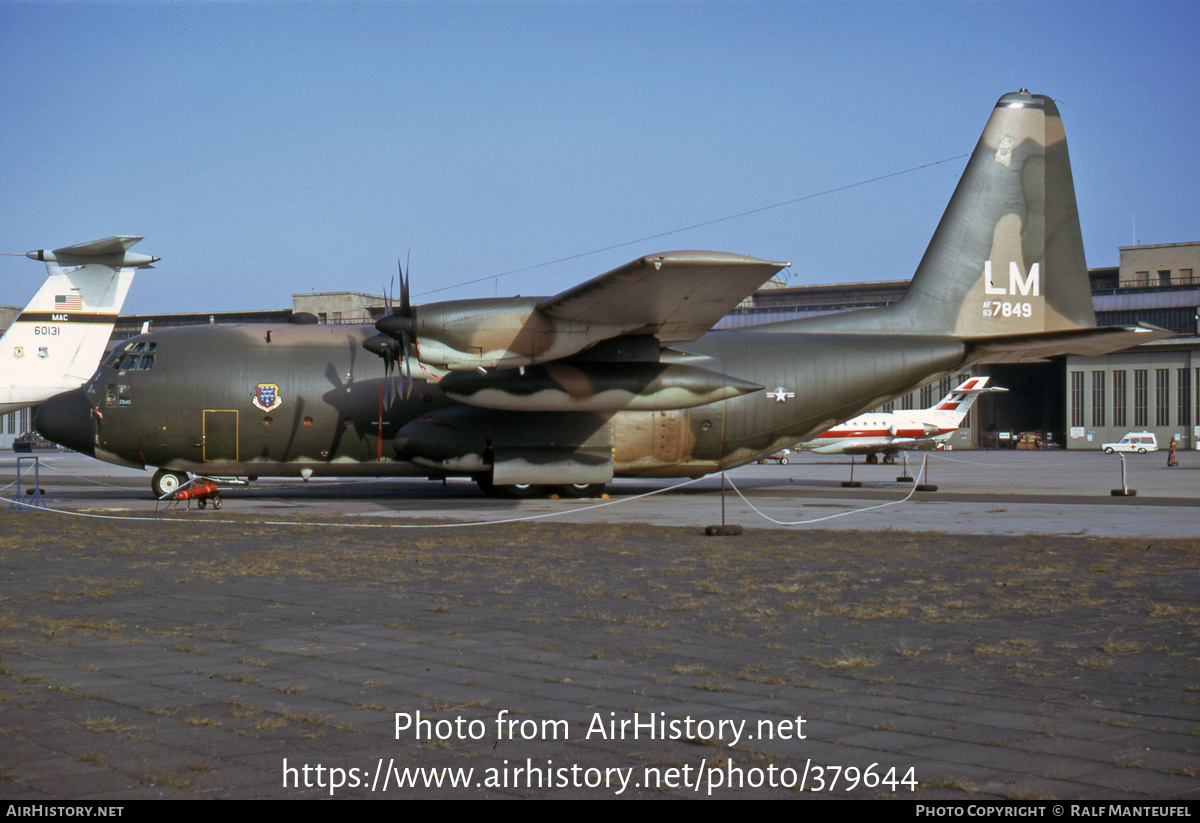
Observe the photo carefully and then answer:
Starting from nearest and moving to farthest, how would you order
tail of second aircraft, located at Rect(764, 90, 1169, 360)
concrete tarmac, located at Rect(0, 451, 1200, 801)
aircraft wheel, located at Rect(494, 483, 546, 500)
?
concrete tarmac, located at Rect(0, 451, 1200, 801)
tail of second aircraft, located at Rect(764, 90, 1169, 360)
aircraft wheel, located at Rect(494, 483, 546, 500)

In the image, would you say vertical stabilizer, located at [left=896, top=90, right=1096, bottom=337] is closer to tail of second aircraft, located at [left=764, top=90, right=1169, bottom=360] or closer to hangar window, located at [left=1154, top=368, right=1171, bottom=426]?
tail of second aircraft, located at [left=764, top=90, right=1169, bottom=360]

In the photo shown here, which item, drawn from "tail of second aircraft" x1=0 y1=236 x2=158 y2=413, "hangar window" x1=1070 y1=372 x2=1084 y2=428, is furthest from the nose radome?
"hangar window" x1=1070 y1=372 x2=1084 y2=428

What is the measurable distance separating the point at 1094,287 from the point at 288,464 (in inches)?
3396

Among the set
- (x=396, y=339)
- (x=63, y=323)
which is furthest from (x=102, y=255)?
(x=396, y=339)

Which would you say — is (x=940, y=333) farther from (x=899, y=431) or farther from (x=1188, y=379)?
(x=1188, y=379)

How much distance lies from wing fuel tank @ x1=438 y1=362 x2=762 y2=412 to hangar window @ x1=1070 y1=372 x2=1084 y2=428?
7155 cm

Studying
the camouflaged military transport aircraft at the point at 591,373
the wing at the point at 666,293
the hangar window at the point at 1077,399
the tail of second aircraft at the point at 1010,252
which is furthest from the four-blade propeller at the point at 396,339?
the hangar window at the point at 1077,399

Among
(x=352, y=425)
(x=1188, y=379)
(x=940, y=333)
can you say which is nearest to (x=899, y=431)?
(x=940, y=333)

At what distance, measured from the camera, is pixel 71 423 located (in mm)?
22328

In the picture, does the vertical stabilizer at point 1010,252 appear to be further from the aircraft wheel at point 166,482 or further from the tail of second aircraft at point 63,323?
the tail of second aircraft at point 63,323

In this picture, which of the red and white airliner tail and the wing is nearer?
the wing

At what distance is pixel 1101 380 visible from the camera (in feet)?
269

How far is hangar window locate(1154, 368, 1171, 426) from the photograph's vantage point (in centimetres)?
7888

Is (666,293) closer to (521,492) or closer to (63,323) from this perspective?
(521,492)
